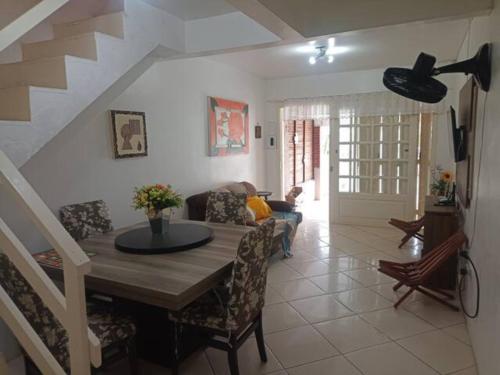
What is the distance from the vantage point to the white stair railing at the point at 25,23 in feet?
5.39

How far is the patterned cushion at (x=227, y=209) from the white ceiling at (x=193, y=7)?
63.4 inches

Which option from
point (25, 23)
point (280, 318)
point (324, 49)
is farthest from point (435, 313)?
point (25, 23)

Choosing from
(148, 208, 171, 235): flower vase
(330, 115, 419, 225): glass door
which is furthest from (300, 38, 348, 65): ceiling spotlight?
(148, 208, 171, 235): flower vase

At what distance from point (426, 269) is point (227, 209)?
1.83m

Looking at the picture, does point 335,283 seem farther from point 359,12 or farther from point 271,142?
point 271,142

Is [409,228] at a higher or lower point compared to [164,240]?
lower

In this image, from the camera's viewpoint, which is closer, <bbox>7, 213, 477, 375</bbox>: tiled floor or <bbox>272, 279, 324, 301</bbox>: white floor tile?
<bbox>7, 213, 477, 375</bbox>: tiled floor

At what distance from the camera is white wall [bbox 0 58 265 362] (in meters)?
2.73

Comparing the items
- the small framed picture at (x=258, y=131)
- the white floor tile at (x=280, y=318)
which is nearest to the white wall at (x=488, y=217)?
the white floor tile at (x=280, y=318)

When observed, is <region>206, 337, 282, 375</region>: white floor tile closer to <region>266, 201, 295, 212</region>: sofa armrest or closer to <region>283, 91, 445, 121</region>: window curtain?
<region>266, 201, 295, 212</region>: sofa armrest

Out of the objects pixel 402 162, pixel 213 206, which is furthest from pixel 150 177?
pixel 402 162

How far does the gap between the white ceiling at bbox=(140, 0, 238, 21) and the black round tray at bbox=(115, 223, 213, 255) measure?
1.73m

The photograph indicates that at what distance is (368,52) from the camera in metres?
4.48

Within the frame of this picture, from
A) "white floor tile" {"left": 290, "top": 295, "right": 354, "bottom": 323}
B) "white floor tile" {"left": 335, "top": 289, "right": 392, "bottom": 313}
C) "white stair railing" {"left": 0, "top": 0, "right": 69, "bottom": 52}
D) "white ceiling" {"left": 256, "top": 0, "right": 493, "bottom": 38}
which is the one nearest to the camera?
"white stair railing" {"left": 0, "top": 0, "right": 69, "bottom": 52}
